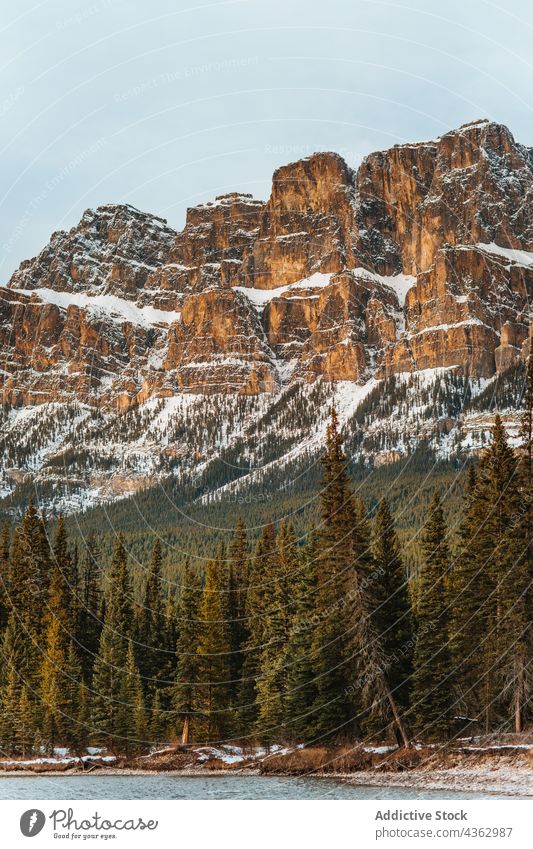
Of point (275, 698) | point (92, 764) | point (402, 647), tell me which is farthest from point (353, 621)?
point (92, 764)

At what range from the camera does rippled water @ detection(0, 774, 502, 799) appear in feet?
140

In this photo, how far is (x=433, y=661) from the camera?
57562 mm

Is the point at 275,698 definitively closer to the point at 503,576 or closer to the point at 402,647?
the point at 402,647

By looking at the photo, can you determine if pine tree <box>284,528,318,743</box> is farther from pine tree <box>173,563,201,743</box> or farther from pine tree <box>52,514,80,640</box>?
pine tree <box>52,514,80,640</box>

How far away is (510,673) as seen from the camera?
175 ft

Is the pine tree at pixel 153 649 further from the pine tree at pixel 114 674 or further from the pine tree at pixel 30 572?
the pine tree at pixel 30 572

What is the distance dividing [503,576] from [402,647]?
6.69 m

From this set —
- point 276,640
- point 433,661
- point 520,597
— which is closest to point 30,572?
point 276,640

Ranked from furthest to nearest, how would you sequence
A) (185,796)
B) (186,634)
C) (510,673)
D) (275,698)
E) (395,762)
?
(186,634)
(275,698)
(510,673)
(395,762)
(185,796)

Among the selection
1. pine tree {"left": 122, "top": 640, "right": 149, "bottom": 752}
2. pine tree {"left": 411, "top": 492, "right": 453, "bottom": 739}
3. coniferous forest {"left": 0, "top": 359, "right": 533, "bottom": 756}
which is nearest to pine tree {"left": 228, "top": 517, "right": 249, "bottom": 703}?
coniferous forest {"left": 0, "top": 359, "right": 533, "bottom": 756}

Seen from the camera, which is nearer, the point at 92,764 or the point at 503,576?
the point at 503,576

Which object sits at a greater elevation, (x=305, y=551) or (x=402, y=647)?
(x=305, y=551)
